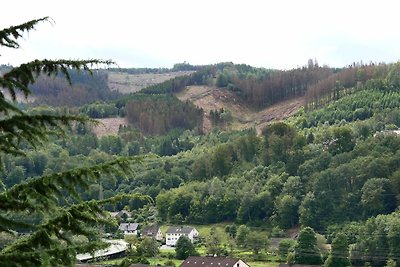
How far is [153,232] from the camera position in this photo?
9275 cm

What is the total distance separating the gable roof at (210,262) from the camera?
63.1 m

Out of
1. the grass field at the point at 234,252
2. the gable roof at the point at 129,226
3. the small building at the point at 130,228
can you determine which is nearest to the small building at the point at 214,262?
the grass field at the point at 234,252

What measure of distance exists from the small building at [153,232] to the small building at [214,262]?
80.7 ft

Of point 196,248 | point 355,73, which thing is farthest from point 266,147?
point 355,73

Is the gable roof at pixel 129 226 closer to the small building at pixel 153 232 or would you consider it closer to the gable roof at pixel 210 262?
the small building at pixel 153 232

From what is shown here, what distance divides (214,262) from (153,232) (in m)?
29.2

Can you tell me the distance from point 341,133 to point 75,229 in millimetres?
96939

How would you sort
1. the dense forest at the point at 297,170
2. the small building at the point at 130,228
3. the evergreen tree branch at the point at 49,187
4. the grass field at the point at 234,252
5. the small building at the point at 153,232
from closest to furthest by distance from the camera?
1. the evergreen tree branch at the point at 49,187
2. the grass field at the point at 234,252
3. the dense forest at the point at 297,170
4. the small building at the point at 153,232
5. the small building at the point at 130,228

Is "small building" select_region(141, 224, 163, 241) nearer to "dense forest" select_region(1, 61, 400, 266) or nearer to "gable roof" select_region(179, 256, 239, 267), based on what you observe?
"dense forest" select_region(1, 61, 400, 266)

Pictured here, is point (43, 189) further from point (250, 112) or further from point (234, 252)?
point (250, 112)

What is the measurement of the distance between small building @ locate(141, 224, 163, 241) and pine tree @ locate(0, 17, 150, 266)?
83.1 m

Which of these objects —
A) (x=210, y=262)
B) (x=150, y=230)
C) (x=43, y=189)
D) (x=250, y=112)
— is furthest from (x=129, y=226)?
(x=250, y=112)

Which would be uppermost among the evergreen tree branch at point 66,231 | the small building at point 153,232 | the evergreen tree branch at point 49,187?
the evergreen tree branch at point 49,187

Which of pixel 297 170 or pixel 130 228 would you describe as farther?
pixel 297 170
